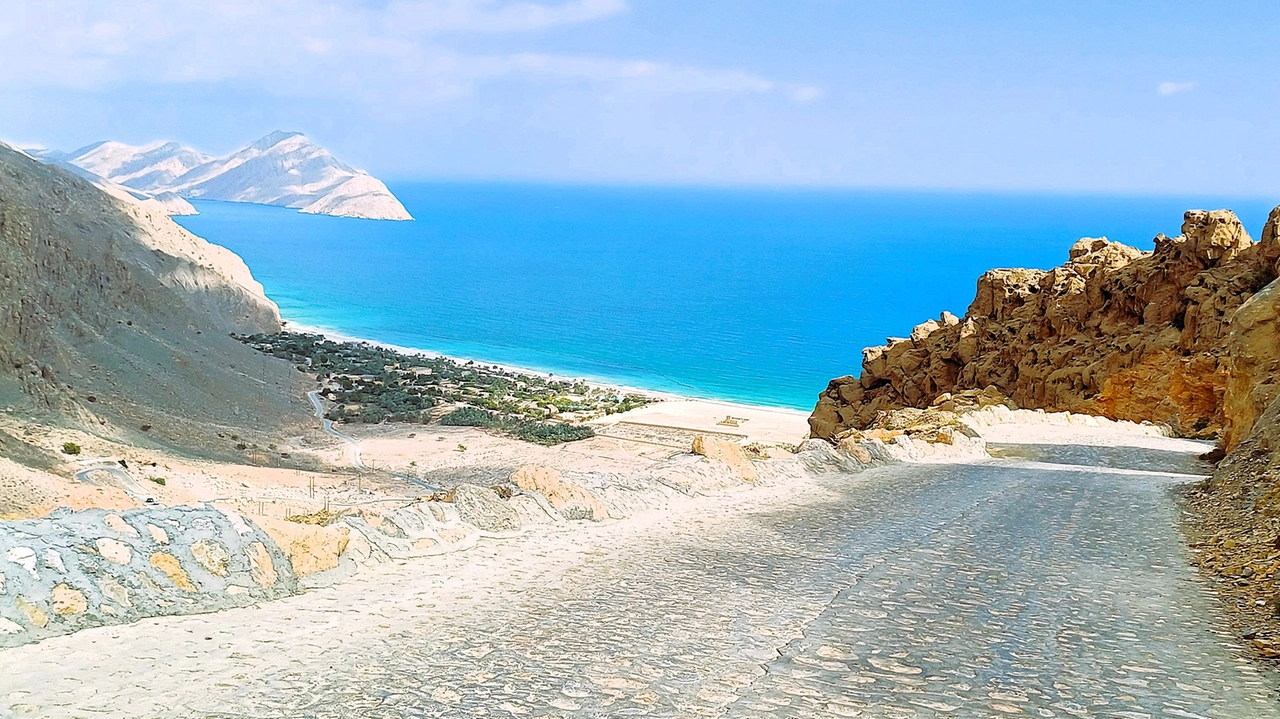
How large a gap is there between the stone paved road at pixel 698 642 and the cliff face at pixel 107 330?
91.7ft

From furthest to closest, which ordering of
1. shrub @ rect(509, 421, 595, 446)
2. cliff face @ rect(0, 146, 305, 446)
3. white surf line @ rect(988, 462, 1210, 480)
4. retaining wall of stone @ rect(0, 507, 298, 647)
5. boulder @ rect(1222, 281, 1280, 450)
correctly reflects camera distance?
shrub @ rect(509, 421, 595, 446), cliff face @ rect(0, 146, 305, 446), white surf line @ rect(988, 462, 1210, 480), boulder @ rect(1222, 281, 1280, 450), retaining wall of stone @ rect(0, 507, 298, 647)

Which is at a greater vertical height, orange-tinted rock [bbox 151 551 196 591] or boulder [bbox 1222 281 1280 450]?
boulder [bbox 1222 281 1280 450]

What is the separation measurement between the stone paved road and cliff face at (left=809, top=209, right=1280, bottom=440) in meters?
19.0

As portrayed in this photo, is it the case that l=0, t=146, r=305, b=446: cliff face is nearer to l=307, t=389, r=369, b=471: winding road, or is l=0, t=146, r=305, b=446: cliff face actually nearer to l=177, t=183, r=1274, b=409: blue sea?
l=307, t=389, r=369, b=471: winding road

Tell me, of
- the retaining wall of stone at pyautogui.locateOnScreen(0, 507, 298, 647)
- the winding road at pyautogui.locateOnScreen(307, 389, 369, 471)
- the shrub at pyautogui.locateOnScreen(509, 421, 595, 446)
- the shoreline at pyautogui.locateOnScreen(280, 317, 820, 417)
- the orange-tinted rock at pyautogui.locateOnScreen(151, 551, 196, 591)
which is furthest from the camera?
the shoreline at pyautogui.locateOnScreen(280, 317, 820, 417)

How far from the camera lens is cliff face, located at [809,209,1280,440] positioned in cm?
2564

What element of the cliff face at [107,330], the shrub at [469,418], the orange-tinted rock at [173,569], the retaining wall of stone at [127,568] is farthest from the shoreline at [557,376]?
the orange-tinted rock at [173,569]

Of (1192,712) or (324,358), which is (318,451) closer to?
(324,358)

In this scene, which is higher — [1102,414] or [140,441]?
[1102,414]

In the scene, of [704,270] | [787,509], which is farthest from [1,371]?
[704,270]

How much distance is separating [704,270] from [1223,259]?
129394 mm

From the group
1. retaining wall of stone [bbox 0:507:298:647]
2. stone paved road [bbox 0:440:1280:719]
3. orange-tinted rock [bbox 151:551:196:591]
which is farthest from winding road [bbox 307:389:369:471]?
orange-tinted rock [bbox 151:551:196:591]

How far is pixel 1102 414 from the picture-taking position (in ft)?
90.2

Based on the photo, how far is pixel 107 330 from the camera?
42.4 metres
